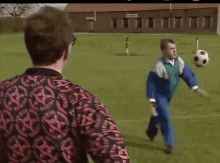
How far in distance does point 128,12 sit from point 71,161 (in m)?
64.2

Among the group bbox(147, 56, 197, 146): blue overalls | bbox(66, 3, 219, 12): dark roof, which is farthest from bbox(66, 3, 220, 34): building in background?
bbox(147, 56, 197, 146): blue overalls

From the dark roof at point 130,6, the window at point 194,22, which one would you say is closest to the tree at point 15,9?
the dark roof at point 130,6

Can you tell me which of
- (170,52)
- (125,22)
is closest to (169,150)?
(170,52)

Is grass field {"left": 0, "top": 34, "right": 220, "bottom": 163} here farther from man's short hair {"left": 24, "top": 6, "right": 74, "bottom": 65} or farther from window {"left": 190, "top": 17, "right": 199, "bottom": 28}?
window {"left": 190, "top": 17, "right": 199, "bottom": 28}

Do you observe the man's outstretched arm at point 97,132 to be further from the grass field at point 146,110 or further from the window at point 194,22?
the window at point 194,22

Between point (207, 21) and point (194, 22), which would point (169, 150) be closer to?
point (207, 21)

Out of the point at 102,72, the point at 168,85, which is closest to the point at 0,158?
the point at 168,85

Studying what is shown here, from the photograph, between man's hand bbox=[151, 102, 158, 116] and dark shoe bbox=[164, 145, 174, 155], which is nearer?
man's hand bbox=[151, 102, 158, 116]

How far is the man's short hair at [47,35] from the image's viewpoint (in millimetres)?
2002

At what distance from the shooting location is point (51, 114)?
1.95 meters

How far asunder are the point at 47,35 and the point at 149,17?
6291 cm

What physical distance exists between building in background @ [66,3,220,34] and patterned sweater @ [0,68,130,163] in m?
56.2

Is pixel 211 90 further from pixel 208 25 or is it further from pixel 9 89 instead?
pixel 208 25

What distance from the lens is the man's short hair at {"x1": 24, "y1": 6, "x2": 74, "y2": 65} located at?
6.57 feet
